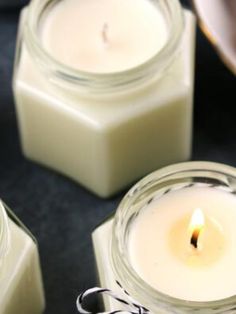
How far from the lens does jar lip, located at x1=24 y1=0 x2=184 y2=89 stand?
2.82ft

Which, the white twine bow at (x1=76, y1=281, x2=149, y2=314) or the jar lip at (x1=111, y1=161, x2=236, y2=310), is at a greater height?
the jar lip at (x1=111, y1=161, x2=236, y2=310)

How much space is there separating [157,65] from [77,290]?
0.68 ft

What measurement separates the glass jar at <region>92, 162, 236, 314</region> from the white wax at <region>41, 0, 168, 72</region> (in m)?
0.13

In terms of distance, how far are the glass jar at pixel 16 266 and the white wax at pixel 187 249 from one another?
0.08m

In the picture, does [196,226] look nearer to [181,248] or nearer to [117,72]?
[181,248]

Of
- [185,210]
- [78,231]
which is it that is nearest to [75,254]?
[78,231]

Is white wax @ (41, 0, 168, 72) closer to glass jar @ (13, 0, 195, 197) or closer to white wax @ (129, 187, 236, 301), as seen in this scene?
glass jar @ (13, 0, 195, 197)

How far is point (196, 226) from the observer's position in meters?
0.79

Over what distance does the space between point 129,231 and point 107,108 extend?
135 millimetres

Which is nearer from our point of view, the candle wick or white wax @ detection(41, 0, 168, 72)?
the candle wick

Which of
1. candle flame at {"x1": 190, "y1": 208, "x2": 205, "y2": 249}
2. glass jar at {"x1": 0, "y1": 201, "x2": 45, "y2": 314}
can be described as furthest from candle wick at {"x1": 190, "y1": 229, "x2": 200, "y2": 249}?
glass jar at {"x1": 0, "y1": 201, "x2": 45, "y2": 314}

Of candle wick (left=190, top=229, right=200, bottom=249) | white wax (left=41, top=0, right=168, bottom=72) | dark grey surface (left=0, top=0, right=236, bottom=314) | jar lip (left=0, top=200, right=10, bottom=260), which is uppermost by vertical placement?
white wax (left=41, top=0, right=168, bottom=72)

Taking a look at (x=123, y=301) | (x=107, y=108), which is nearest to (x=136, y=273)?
(x=123, y=301)

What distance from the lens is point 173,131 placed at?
3.06 feet
